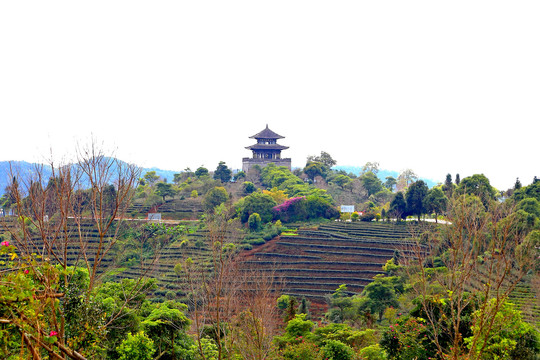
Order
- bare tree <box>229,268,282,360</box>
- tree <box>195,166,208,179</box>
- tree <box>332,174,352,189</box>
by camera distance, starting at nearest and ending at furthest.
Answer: bare tree <box>229,268,282,360</box> → tree <box>332,174,352,189</box> → tree <box>195,166,208,179</box>

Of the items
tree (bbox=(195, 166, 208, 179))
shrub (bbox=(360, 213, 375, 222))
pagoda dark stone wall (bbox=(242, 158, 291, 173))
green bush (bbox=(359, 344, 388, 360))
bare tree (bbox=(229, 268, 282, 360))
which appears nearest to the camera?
bare tree (bbox=(229, 268, 282, 360))

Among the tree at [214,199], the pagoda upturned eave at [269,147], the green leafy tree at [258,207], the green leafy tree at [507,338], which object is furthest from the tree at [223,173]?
the green leafy tree at [507,338]

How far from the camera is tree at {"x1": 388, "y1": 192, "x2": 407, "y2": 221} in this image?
3469cm

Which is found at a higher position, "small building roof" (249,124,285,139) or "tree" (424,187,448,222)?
"small building roof" (249,124,285,139)

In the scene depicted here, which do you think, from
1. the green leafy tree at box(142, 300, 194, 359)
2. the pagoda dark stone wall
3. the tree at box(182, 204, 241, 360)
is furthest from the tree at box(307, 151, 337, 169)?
the green leafy tree at box(142, 300, 194, 359)

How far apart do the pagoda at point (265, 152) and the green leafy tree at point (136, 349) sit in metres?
45.7

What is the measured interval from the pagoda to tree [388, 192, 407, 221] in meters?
22.3

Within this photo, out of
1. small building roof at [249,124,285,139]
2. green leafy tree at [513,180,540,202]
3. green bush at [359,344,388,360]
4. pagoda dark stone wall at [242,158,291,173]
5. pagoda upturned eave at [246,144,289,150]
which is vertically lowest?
green bush at [359,344,388,360]

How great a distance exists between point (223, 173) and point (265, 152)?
766cm

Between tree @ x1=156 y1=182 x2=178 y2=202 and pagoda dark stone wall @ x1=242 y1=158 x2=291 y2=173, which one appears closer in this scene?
tree @ x1=156 y1=182 x2=178 y2=202

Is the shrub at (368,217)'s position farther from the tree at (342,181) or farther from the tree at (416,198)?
the tree at (342,181)

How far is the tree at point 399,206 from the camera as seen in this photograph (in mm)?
34688

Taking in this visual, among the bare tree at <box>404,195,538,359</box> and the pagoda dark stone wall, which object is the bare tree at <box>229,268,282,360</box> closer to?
the bare tree at <box>404,195,538,359</box>

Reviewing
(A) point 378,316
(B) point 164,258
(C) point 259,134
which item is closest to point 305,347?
(A) point 378,316
